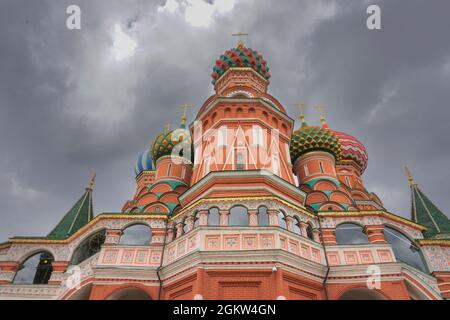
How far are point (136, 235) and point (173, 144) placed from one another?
333 inches

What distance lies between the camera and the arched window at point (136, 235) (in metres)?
12.5

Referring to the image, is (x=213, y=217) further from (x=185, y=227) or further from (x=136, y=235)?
(x=136, y=235)

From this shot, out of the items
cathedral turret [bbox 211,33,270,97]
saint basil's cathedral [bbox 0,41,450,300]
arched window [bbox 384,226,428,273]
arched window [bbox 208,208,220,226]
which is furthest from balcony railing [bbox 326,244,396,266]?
cathedral turret [bbox 211,33,270,97]

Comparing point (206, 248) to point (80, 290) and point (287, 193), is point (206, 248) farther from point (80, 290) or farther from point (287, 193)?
point (80, 290)

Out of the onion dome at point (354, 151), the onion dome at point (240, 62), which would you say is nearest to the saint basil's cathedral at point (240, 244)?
the onion dome at point (240, 62)

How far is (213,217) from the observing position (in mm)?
11625

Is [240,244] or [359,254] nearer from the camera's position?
[240,244]

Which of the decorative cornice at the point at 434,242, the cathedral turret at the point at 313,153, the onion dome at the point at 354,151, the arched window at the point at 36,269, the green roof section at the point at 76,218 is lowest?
the arched window at the point at 36,269

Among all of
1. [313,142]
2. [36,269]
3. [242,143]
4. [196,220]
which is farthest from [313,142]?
[36,269]

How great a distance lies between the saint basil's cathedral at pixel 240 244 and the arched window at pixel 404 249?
5 cm

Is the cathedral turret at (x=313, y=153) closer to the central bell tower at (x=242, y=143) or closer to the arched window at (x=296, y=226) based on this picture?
the central bell tower at (x=242, y=143)
